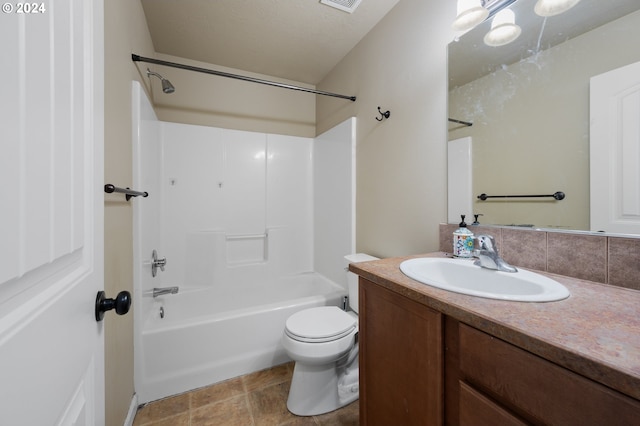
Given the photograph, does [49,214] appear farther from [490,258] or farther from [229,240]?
[229,240]

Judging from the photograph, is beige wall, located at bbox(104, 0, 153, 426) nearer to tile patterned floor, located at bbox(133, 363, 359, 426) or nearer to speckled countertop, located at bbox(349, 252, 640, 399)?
tile patterned floor, located at bbox(133, 363, 359, 426)

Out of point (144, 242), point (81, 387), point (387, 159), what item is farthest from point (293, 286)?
point (81, 387)

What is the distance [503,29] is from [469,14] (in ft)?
0.55

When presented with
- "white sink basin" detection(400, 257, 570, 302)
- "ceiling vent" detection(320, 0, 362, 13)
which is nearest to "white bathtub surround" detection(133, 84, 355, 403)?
"ceiling vent" detection(320, 0, 362, 13)

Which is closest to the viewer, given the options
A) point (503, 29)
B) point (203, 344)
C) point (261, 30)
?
point (503, 29)

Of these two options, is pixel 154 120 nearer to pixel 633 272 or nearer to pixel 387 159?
pixel 387 159

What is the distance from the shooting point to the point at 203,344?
1697 mm

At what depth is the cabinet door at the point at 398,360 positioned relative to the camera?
0.74 meters

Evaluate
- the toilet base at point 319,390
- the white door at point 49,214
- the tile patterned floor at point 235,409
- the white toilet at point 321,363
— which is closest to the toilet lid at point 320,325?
the white toilet at point 321,363

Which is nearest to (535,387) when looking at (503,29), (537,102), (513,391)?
(513,391)

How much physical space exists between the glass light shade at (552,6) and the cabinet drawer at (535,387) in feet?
4.10

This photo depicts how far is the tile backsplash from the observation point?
0.80 meters

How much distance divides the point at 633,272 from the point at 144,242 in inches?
91.1

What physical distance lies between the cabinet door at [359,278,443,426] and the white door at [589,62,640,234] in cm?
72
